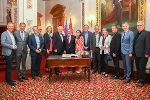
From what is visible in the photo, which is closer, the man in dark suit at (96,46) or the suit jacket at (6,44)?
the suit jacket at (6,44)

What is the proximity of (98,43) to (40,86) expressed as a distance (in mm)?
2744

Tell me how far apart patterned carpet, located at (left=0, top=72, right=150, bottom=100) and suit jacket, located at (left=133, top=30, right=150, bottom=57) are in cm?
94

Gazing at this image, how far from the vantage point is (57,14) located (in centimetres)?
1201

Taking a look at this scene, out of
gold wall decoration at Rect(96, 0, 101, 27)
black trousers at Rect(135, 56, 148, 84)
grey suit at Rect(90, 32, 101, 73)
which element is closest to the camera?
black trousers at Rect(135, 56, 148, 84)

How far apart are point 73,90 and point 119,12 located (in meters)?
3.99

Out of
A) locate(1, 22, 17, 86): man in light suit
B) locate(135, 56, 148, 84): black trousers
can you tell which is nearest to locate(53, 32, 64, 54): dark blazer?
locate(1, 22, 17, 86): man in light suit

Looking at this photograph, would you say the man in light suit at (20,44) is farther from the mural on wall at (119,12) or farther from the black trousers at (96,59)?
the mural on wall at (119,12)

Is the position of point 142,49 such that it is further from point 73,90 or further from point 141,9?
point 73,90

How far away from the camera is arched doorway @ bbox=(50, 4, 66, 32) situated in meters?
11.4

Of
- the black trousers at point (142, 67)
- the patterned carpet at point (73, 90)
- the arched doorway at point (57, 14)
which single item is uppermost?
the arched doorway at point (57, 14)

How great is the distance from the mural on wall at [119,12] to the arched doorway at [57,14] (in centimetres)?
439

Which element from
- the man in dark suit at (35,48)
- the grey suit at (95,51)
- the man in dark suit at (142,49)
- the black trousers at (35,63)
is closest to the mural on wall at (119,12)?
the grey suit at (95,51)

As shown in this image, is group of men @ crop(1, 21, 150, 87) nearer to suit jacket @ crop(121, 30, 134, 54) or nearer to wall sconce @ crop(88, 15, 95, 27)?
suit jacket @ crop(121, 30, 134, 54)

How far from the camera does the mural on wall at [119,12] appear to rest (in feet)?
19.0
